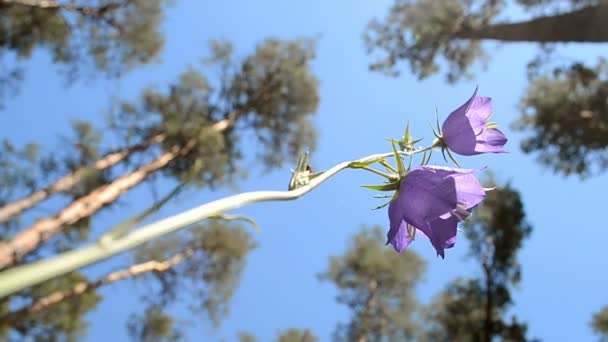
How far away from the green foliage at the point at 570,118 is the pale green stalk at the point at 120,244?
30.9 feet

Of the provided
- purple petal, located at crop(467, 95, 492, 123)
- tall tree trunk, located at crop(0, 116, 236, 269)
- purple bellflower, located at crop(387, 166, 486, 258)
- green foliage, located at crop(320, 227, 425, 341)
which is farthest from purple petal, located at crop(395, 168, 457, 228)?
green foliage, located at crop(320, 227, 425, 341)

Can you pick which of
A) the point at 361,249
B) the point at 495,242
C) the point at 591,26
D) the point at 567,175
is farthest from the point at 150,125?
the point at 591,26

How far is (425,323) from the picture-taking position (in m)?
13.7

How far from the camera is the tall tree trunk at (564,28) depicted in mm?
6266

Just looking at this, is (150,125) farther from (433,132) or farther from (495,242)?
(433,132)

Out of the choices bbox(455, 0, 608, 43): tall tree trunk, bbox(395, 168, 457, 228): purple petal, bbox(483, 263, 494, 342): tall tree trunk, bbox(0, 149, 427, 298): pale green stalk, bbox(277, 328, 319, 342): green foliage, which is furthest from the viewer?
bbox(277, 328, 319, 342): green foliage

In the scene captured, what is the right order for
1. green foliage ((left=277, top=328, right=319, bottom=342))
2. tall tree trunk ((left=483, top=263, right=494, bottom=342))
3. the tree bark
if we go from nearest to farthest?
the tree bark → tall tree trunk ((left=483, top=263, right=494, bottom=342)) → green foliage ((left=277, top=328, right=319, bottom=342))

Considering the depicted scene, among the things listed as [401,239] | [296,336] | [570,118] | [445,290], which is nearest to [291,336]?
[296,336]

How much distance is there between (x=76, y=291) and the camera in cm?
970

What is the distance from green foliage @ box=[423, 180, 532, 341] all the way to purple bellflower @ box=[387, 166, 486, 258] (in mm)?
9607

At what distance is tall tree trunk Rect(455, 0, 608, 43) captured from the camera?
627cm

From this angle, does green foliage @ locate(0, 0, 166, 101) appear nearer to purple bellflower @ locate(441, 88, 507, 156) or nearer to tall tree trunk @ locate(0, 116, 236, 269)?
tall tree trunk @ locate(0, 116, 236, 269)

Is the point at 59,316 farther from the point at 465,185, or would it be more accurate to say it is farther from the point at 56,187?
the point at 465,185

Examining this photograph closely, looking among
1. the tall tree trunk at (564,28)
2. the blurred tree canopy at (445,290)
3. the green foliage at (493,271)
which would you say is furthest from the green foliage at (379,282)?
the tall tree trunk at (564,28)
